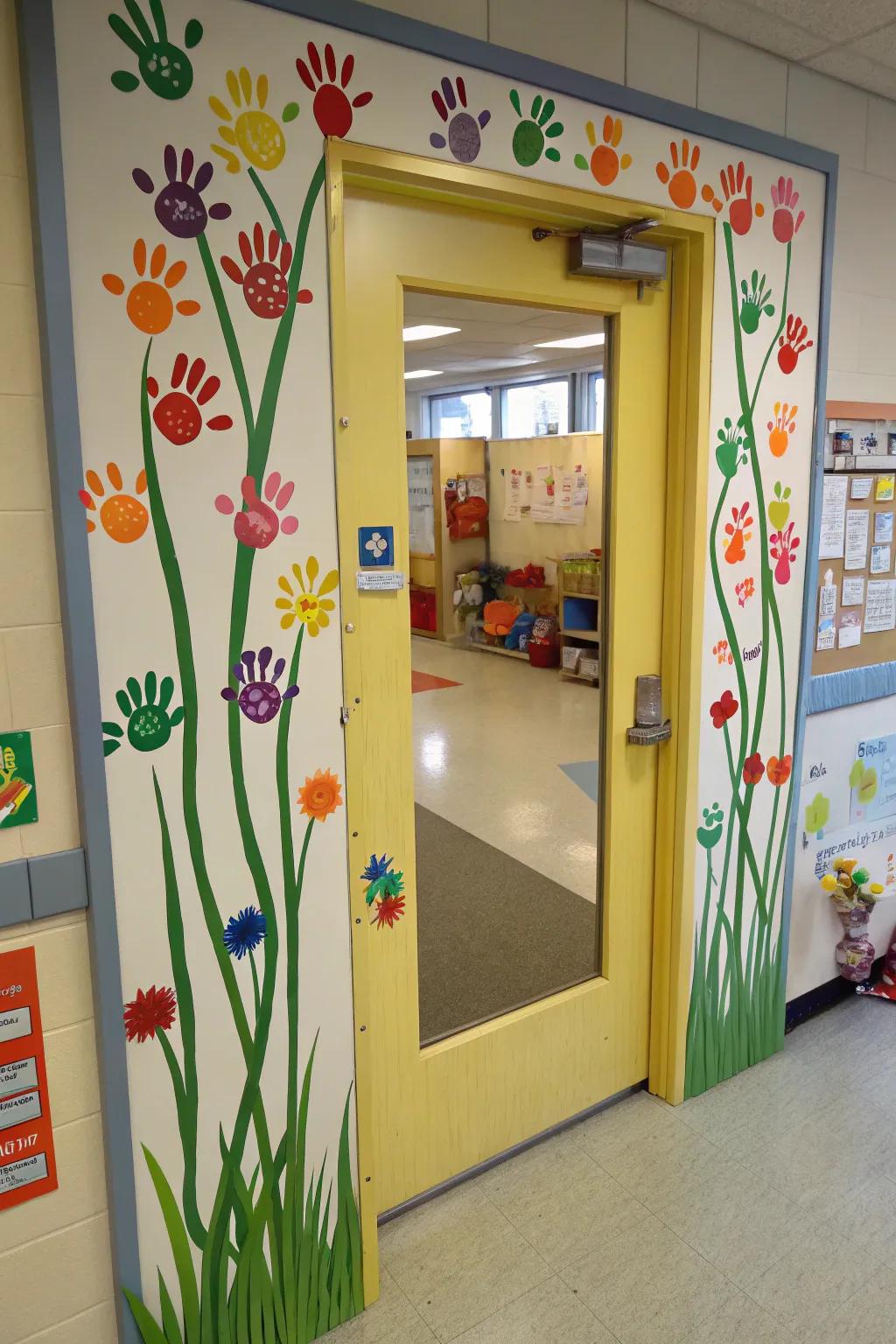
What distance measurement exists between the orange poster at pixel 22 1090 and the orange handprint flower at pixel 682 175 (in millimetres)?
2118

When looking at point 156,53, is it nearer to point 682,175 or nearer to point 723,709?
point 682,175

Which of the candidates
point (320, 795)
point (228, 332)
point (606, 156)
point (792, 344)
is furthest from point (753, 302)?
point (320, 795)

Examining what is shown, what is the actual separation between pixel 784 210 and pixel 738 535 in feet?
2.77

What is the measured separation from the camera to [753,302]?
236 centimetres

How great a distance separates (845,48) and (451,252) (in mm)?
1229

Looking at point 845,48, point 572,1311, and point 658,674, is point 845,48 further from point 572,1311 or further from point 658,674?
point 572,1311

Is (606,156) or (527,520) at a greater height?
(606,156)

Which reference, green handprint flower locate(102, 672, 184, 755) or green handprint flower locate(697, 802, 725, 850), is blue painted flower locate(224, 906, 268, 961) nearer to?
green handprint flower locate(102, 672, 184, 755)

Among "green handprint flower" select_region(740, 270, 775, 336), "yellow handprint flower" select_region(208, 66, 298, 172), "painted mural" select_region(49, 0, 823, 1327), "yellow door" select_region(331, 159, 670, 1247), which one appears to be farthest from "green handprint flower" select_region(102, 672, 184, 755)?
"green handprint flower" select_region(740, 270, 775, 336)

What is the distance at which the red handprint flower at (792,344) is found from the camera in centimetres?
245

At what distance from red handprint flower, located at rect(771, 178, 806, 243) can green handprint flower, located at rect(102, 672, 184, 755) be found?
6.36ft

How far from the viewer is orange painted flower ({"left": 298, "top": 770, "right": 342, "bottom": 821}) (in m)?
1.82

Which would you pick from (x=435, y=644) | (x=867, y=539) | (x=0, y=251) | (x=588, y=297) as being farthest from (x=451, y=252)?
(x=435, y=644)

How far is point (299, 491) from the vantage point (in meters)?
1.72
